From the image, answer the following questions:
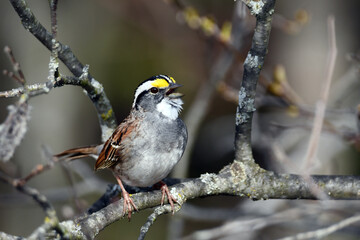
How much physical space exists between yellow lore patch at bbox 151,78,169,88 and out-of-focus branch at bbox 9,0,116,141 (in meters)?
0.42

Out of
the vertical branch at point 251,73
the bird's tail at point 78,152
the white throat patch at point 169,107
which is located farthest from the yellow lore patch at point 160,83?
the bird's tail at point 78,152

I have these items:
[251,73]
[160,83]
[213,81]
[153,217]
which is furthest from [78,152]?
[251,73]

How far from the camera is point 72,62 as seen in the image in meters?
3.27

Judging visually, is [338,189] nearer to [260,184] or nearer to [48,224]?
[260,184]

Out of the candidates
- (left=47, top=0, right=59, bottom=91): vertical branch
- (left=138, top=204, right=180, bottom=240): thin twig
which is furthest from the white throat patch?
(left=47, top=0, right=59, bottom=91): vertical branch

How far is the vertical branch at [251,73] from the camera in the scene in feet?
9.38

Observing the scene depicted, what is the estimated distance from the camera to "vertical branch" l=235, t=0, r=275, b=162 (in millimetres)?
2859

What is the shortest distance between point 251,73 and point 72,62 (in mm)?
1199

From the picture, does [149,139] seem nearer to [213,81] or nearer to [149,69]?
[213,81]

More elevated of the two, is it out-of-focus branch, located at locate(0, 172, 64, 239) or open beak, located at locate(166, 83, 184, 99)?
open beak, located at locate(166, 83, 184, 99)

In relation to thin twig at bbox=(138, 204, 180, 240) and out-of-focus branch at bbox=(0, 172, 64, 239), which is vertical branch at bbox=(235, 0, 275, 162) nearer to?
thin twig at bbox=(138, 204, 180, 240)

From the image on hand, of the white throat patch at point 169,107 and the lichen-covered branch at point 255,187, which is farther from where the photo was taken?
the white throat patch at point 169,107

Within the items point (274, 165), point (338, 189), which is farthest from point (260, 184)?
point (274, 165)

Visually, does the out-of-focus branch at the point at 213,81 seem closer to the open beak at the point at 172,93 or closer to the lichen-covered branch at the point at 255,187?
the open beak at the point at 172,93
